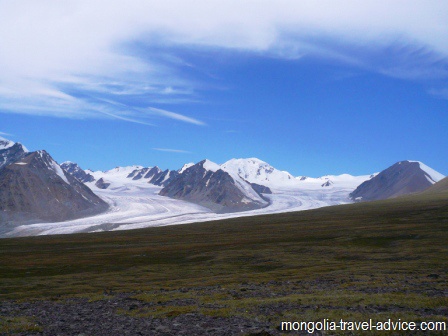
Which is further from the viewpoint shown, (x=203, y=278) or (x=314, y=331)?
(x=203, y=278)

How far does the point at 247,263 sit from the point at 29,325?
122ft

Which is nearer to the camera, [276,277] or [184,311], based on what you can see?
[184,311]

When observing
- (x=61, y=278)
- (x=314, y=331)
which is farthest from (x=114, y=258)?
(x=314, y=331)

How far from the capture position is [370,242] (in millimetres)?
74375

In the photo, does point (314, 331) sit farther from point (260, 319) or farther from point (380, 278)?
point (380, 278)

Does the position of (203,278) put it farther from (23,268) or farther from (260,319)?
(23,268)

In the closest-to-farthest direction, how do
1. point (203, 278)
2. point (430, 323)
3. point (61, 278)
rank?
1. point (430, 323)
2. point (203, 278)
3. point (61, 278)

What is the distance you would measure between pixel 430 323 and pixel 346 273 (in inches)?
971

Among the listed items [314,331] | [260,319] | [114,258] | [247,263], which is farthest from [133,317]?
[114,258]

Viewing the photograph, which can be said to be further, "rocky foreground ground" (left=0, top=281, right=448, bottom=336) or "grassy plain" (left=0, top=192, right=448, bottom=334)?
"grassy plain" (left=0, top=192, right=448, bottom=334)

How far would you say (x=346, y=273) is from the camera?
42875mm

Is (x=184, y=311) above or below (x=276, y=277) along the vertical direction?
above

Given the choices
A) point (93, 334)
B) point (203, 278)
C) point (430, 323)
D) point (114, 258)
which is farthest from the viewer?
point (114, 258)

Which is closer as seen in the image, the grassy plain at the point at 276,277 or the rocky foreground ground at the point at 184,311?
the rocky foreground ground at the point at 184,311
